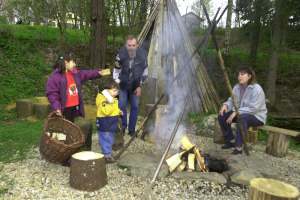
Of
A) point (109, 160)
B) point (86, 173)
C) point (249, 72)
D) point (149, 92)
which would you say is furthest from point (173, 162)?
point (149, 92)

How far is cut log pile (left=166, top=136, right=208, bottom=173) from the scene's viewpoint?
15.9ft

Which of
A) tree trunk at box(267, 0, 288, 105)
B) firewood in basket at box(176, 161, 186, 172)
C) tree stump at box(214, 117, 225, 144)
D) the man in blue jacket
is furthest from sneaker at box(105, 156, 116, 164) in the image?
tree trunk at box(267, 0, 288, 105)

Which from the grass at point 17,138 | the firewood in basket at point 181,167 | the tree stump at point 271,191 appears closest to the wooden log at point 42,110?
the grass at point 17,138

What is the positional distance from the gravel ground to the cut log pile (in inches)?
10.2

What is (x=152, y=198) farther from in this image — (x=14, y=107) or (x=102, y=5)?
(x=102, y=5)

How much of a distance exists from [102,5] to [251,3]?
4.47 meters

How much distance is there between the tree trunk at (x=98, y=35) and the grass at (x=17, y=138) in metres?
3.47

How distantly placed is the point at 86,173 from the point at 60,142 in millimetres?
597

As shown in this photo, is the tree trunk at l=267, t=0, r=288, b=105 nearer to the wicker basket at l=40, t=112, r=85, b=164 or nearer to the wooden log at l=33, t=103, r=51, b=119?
the wooden log at l=33, t=103, r=51, b=119

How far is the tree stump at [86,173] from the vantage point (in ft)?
13.8

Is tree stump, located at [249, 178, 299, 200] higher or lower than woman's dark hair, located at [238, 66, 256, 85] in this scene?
lower

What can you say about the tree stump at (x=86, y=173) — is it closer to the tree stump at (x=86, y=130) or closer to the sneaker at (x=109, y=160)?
the sneaker at (x=109, y=160)

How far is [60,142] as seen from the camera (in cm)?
458

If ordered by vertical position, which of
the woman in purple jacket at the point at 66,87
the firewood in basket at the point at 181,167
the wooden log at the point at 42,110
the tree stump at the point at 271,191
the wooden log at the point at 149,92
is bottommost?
the firewood in basket at the point at 181,167
